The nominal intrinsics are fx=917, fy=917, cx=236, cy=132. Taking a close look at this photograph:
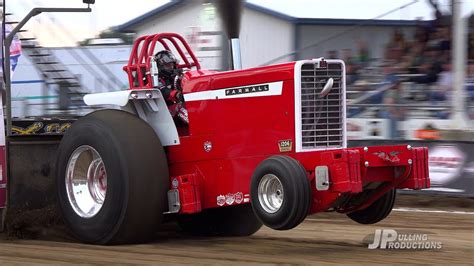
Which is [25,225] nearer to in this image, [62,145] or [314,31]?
[62,145]

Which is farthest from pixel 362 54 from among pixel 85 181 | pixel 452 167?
pixel 85 181

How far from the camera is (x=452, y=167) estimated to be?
11555 mm

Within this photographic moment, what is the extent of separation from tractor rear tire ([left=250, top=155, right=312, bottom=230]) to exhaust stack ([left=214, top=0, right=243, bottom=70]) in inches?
60.9

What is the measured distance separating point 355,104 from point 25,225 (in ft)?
21.5

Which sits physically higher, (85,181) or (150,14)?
(150,14)

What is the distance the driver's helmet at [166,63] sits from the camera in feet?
26.2

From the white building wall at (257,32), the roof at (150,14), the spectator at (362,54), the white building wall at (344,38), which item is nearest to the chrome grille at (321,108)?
the white building wall at (344,38)

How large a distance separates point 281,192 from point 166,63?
6.51ft

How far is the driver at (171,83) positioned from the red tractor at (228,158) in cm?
9

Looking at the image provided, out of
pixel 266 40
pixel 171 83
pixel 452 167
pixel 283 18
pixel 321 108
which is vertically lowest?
pixel 452 167

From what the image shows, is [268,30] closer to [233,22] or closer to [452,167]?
[452,167]

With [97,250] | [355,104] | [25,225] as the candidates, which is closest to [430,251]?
[97,250]

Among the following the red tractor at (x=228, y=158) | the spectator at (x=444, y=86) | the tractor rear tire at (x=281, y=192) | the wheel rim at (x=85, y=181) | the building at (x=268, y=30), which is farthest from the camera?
the building at (x=268, y=30)

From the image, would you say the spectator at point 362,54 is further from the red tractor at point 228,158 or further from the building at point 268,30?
the red tractor at point 228,158
